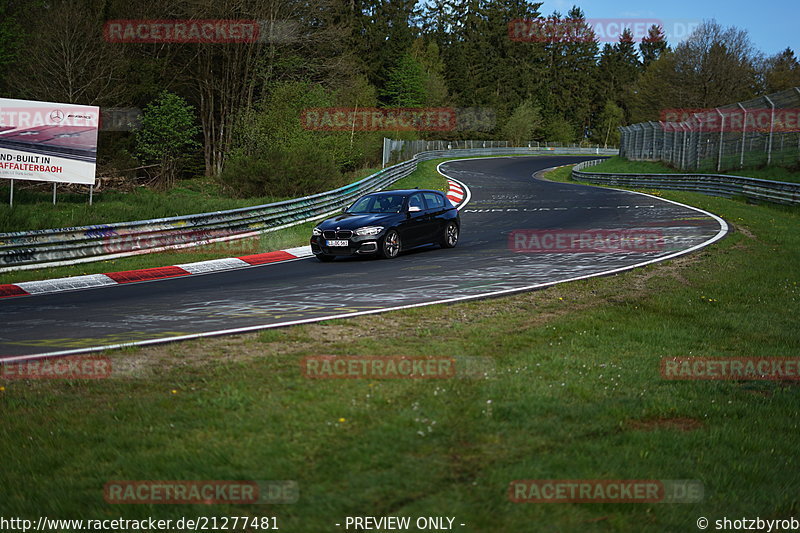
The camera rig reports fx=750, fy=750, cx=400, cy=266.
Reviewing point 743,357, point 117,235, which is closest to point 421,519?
point 743,357

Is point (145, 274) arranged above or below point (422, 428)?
below

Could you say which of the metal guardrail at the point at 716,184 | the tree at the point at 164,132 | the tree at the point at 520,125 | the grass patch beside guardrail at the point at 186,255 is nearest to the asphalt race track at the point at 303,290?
the grass patch beside guardrail at the point at 186,255

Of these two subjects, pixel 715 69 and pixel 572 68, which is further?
pixel 572 68

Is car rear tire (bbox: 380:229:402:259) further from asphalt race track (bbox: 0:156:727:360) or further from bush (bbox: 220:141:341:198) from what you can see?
bush (bbox: 220:141:341:198)

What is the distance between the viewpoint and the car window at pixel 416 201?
17.2m

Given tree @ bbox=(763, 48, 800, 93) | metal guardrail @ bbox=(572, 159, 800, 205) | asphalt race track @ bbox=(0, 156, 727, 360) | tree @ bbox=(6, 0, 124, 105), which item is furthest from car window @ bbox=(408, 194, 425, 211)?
tree @ bbox=(763, 48, 800, 93)

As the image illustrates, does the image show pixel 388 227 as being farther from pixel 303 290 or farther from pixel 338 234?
pixel 303 290

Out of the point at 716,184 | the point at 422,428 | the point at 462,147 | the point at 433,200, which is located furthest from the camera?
the point at 462,147

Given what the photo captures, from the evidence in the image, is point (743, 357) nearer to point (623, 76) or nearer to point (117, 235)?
point (117, 235)

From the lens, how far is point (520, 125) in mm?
101562

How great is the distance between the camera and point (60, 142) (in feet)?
60.5

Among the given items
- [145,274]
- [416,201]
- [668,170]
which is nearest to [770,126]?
[668,170]

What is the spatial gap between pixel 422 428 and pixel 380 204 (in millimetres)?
12227

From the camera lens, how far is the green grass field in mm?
4211
